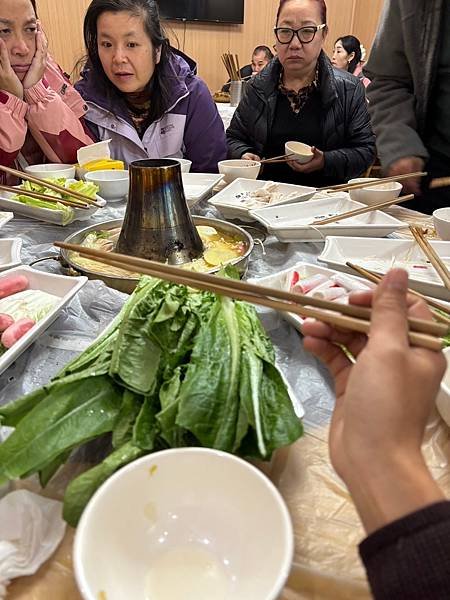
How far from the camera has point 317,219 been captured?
230cm

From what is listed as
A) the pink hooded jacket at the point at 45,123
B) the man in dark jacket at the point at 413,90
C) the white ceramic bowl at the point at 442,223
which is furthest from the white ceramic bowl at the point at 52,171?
the white ceramic bowl at the point at 442,223

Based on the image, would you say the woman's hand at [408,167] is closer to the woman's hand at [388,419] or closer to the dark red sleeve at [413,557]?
the woman's hand at [388,419]

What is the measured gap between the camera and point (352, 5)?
33.5 feet

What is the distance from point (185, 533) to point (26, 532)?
26 cm

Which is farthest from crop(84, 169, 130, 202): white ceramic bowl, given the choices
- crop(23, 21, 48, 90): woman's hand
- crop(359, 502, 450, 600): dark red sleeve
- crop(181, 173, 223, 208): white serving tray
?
crop(359, 502, 450, 600): dark red sleeve

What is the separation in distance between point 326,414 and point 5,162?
2.85 metres

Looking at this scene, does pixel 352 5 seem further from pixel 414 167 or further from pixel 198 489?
pixel 198 489

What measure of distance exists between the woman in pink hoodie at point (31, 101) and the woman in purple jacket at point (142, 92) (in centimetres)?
20

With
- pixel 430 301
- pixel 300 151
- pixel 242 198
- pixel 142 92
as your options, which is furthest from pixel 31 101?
pixel 430 301

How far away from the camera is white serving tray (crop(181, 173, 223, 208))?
2.49 m

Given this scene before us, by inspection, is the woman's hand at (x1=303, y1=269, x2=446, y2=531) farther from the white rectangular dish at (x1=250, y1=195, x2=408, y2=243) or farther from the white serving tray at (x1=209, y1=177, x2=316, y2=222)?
the white serving tray at (x1=209, y1=177, x2=316, y2=222)

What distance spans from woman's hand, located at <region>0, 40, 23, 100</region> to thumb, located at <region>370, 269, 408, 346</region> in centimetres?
319

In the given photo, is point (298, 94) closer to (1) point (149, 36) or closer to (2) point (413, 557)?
(1) point (149, 36)

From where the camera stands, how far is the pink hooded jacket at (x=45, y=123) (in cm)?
298
